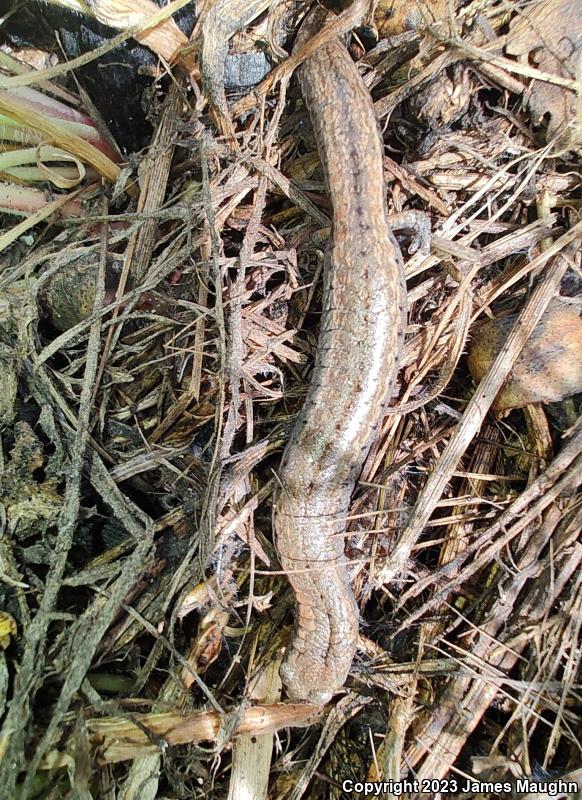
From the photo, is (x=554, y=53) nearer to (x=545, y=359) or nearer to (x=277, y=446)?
(x=545, y=359)

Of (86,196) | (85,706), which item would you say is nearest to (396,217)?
(86,196)

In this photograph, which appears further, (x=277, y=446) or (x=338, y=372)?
(x=277, y=446)

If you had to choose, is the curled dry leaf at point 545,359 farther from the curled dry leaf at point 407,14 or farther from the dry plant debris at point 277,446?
the curled dry leaf at point 407,14

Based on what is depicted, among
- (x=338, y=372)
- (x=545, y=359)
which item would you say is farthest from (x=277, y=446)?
A: (x=545, y=359)

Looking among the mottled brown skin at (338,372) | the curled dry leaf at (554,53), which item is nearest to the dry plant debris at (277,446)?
the curled dry leaf at (554,53)

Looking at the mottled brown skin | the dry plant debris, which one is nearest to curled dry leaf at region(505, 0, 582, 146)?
the dry plant debris

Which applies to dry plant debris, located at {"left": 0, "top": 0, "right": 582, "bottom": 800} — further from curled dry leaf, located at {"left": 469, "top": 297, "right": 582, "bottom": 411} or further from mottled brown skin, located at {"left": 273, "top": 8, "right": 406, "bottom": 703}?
mottled brown skin, located at {"left": 273, "top": 8, "right": 406, "bottom": 703}
